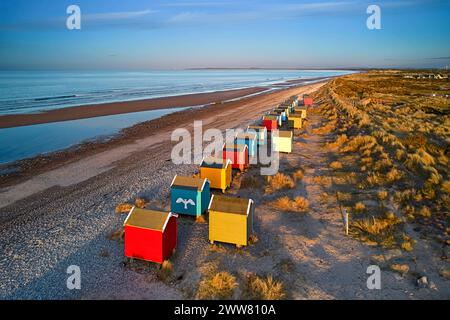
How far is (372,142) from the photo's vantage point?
20953 millimetres

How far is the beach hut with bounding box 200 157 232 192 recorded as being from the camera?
13.5 metres

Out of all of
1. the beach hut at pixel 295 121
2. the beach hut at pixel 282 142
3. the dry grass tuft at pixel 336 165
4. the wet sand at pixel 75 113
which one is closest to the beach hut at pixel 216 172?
the dry grass tuft at pixel 336 165

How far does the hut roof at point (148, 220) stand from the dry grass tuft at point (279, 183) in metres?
6.37

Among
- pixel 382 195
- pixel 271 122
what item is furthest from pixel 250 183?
pixel 271 122

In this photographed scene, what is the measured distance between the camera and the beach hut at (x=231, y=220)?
929cm

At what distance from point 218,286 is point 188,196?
405 centimetres

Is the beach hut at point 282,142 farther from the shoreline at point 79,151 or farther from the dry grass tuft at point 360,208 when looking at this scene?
the shoreline at point 79,151

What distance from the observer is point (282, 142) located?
20.3m

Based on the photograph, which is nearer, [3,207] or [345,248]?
[345,248]

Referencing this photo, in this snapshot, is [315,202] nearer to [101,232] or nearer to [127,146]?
[101,232]
